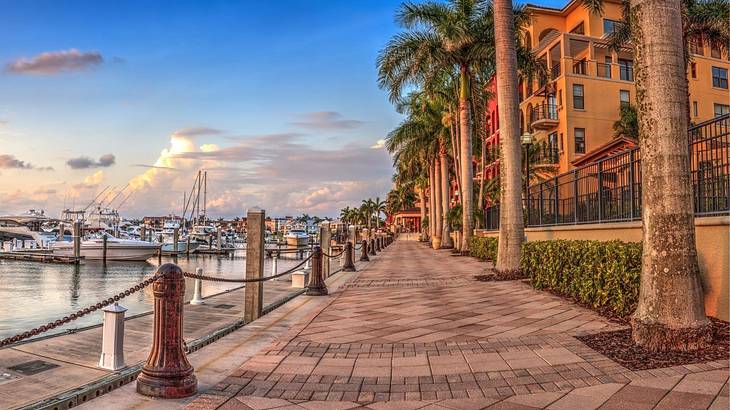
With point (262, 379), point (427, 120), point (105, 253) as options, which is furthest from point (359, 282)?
point (105, 253)

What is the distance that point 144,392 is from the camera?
4.81m

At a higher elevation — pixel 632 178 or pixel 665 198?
pixel 632 178

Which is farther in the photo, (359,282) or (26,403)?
(359,282)

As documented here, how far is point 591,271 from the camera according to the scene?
9188 mm

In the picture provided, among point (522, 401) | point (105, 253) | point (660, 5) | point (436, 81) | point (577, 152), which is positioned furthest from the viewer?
point (105, 253)

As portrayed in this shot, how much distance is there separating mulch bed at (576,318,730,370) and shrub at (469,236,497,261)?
15471 millimetres

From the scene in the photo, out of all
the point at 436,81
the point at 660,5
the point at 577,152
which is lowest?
the point at 660,5

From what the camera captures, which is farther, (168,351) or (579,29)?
(579,29)

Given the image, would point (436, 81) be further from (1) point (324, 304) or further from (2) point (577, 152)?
(1) point (324, 304)

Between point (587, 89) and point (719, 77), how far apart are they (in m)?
14.0

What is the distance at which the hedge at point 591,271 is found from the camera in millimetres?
7895

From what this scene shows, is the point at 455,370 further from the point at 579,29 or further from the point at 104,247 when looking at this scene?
the point at 104,247

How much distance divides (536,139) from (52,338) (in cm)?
3994

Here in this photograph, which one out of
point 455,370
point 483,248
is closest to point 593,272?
point 455,370
